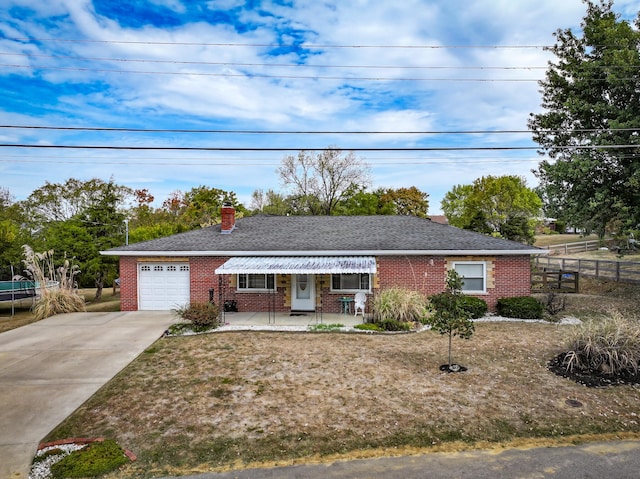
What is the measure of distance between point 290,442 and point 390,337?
7.11 m

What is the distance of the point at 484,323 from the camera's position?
47.5ft

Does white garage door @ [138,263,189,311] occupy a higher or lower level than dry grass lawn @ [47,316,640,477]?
higher

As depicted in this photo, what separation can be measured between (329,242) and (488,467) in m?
12.7

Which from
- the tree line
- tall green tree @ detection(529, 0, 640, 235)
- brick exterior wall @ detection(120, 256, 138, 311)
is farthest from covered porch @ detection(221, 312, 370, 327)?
tall green tree @ detection(529, 0, 640, 235)

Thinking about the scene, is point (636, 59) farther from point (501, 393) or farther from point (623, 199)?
point (501, 393)

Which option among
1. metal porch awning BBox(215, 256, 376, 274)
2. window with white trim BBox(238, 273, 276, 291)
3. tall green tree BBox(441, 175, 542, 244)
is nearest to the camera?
metal porch awning BBox(215, 256, 376, 274)

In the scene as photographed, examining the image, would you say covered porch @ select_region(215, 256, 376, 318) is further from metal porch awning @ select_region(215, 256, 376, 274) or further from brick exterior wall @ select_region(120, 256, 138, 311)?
brick exterior wall @ select_region(120, 256, 138, 311)

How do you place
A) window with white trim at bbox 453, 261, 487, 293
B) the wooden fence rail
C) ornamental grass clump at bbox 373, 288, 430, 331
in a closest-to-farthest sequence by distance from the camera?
1. ornamental grass clump at bbox 373, 288, 430, 331
2. window with white trim at bbox 453, 261, 487, 293
3. the wooden fence rail

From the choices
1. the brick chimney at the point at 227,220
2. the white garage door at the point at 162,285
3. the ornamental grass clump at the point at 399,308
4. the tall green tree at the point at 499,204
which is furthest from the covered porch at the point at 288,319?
the tall green tree at the point at 499,204

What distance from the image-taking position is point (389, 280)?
1648 cm

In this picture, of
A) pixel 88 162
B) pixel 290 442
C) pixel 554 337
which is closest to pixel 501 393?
pixel 290 442

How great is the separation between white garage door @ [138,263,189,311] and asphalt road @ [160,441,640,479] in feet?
41.9

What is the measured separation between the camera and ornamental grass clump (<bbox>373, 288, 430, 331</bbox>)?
1443 cm

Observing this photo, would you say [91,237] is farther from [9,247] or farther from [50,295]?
[50,295]
